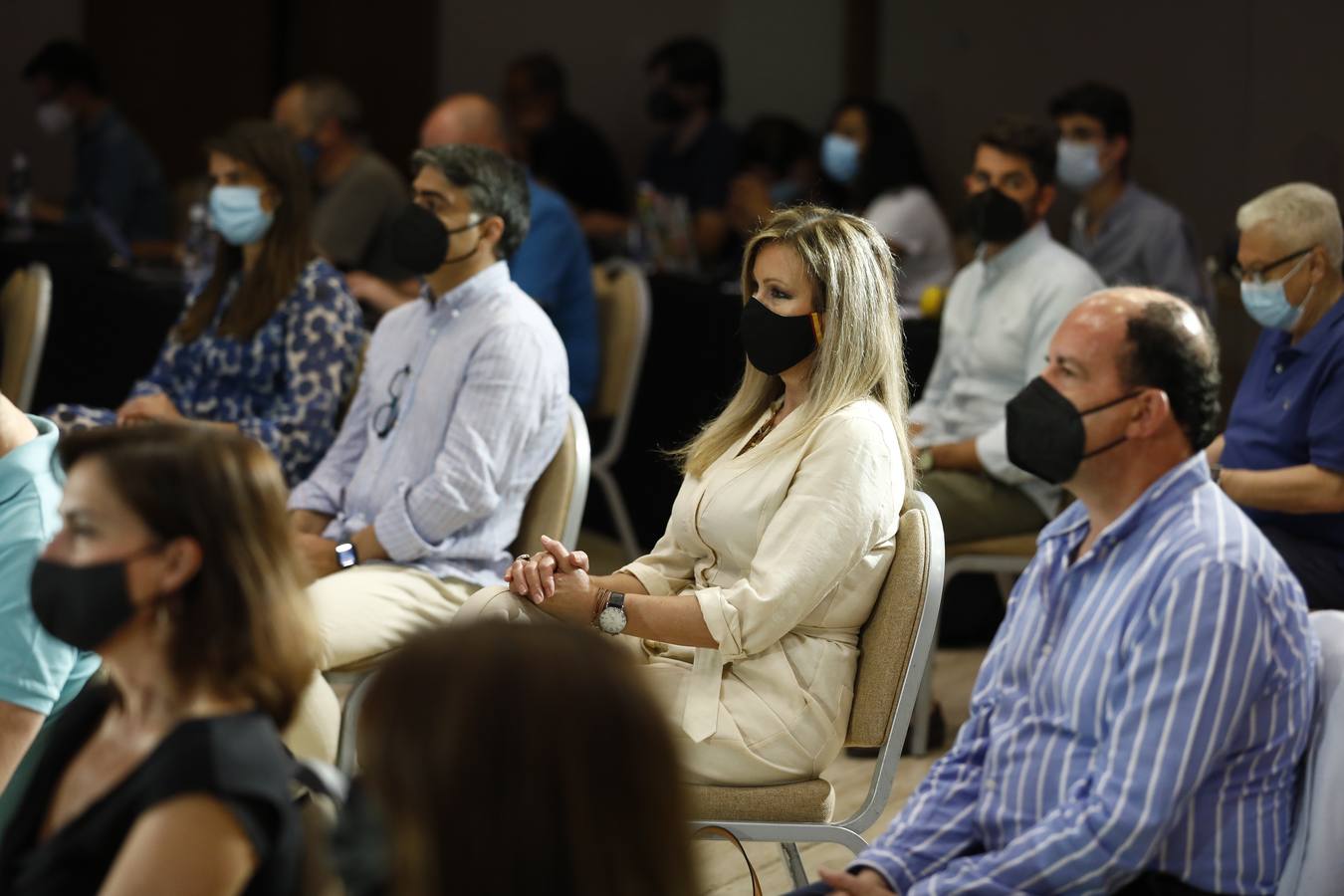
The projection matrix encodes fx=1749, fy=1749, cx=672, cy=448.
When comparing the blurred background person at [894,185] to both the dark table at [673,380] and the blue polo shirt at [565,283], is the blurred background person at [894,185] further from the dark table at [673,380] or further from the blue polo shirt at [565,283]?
the blue polo shirt at [565,283]

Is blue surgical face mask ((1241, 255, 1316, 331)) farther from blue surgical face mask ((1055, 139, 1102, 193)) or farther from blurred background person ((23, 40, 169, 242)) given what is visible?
blurred background person ((23, 40, 169, 242))

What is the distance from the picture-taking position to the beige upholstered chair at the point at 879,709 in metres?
2.28

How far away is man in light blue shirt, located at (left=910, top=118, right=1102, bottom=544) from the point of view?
375 cm

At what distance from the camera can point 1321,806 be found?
1.77 meters

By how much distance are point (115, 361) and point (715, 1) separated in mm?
2963

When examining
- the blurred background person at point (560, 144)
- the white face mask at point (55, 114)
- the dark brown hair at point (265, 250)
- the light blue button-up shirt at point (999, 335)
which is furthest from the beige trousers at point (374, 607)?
the white face mask at point (55, 114)

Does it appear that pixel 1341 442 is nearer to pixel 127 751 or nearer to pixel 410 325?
pixel 410 325

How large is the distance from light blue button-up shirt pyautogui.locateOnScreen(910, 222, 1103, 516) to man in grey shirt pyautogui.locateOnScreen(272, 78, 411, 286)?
2.05 metres

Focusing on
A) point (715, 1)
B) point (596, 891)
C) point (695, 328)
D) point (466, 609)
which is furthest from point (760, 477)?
point (715, 1)

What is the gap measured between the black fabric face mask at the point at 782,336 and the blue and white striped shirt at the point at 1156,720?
2.28 ft

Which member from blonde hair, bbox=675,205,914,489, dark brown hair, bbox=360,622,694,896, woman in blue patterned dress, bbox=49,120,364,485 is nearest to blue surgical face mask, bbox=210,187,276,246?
woman in blue patterned dress, bbox=49,120,364,485

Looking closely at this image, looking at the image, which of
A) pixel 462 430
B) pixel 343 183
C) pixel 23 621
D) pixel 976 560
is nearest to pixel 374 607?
pixel 462 430

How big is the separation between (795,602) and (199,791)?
40.6 inches

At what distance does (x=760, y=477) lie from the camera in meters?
A: 2.45
